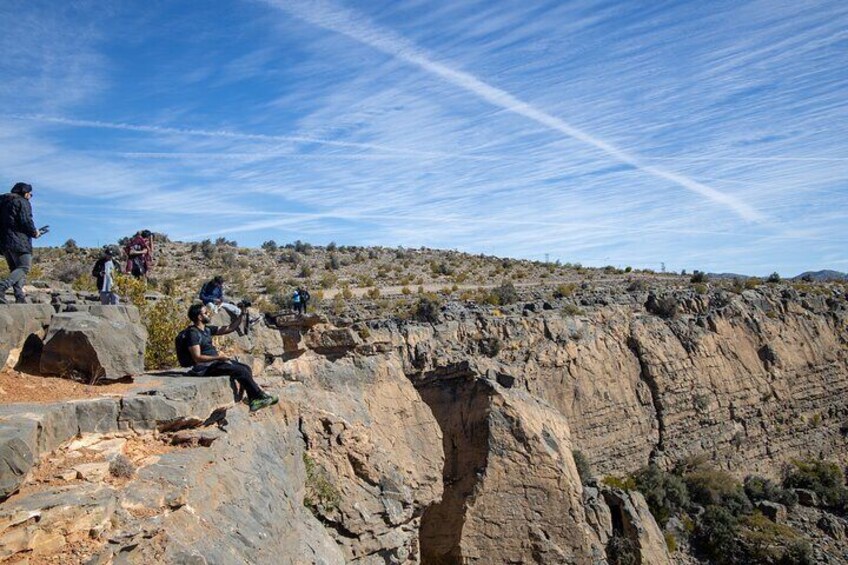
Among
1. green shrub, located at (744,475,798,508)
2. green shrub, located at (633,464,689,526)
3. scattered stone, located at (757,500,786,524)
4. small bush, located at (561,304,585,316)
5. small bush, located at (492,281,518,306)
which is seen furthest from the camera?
small bush, located at (492,281,518,306)

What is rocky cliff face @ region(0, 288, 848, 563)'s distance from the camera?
604cm

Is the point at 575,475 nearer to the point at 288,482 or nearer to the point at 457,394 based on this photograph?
the point at 457,394

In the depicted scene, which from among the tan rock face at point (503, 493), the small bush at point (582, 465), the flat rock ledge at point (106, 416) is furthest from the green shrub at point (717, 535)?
the flat rock ledge at point (106, 416)

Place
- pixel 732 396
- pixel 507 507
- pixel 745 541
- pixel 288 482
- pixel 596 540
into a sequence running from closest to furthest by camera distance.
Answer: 1. pixel 288 482
2. pixel 507 507
3. pixel 596 540
4. pixel 745 541
5. pixel 732 396

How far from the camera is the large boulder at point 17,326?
7.00 metres

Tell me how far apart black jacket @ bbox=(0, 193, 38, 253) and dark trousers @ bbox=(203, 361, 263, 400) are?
10.3ft

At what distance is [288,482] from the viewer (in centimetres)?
795

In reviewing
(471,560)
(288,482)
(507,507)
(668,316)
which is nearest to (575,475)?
(507,507)

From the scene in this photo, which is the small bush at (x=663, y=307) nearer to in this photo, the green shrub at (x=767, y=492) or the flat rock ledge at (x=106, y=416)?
the green shrub at (x=767, y=492)

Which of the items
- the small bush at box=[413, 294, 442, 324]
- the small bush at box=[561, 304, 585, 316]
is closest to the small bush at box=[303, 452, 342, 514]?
the small bush at box=[413, 294, 442, 324]

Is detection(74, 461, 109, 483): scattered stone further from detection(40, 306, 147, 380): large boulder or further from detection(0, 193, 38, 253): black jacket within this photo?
detection(0, 193, 38, 253): black jacket

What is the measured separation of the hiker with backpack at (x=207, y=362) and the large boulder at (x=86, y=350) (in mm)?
917

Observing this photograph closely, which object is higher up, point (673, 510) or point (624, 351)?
point (624, 351)

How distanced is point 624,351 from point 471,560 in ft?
51.0
